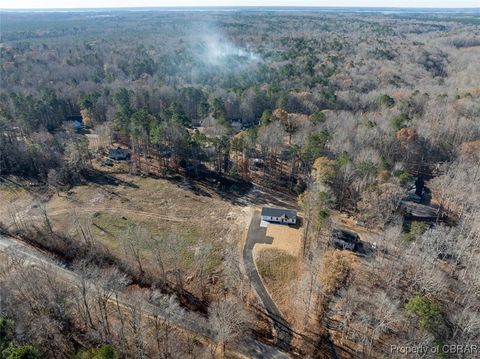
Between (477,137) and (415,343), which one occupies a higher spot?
(477,137)

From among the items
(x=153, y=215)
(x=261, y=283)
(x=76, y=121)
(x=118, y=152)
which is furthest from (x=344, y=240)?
(x=76, y=121)

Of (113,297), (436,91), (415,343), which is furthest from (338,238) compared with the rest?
(436,91)

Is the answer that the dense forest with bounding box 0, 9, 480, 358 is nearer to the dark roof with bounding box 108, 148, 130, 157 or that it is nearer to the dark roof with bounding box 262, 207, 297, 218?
the dark roof with bounding box 262, 207, 297, 218

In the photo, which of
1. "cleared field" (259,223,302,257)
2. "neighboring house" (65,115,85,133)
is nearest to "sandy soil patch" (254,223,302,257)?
"cleared field" (259,223,302,257)

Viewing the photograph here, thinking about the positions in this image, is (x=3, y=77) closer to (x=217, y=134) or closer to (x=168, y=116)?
(x=168, y=116)

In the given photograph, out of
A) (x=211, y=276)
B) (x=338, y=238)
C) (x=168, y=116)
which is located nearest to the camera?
(x=211, y=276)

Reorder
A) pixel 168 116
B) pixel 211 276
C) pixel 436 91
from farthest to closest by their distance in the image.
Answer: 1. pixel 436 91
2. pixel 168 116
3. pixel 211 276

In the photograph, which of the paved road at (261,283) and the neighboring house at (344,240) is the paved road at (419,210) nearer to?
the neighboring house at (344,240)
